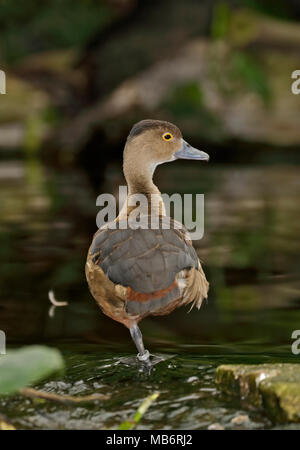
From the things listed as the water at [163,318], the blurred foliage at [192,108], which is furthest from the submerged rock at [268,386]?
the blurred foliage at [192,108]

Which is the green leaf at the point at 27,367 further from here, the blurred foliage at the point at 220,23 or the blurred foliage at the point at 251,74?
the blurred foliage at the point at 220,23

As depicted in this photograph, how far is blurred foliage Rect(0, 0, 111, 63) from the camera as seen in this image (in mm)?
22469

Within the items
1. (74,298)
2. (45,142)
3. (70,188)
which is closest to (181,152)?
(74,298)

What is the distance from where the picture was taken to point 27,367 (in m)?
2.42

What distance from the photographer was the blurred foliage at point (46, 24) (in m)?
22.5

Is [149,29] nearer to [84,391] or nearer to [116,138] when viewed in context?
[116,138]

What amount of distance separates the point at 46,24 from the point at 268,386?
20637 millimetres

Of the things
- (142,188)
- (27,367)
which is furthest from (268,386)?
(142,188)

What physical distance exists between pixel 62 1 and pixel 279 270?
58.3ft

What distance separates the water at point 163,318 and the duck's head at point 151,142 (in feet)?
3.29

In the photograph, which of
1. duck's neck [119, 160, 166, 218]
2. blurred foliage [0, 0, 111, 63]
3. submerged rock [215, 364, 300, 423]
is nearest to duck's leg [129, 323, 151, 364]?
submerged rock [215, 364, 300, 423]

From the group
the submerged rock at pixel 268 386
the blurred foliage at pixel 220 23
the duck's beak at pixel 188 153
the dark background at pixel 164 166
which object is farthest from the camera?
the blurred foliage at pixel 220 23

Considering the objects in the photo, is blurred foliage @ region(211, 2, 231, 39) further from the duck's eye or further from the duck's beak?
the duck's eye

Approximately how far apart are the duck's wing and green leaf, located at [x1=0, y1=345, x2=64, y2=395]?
1265 mm
